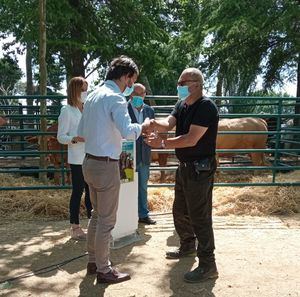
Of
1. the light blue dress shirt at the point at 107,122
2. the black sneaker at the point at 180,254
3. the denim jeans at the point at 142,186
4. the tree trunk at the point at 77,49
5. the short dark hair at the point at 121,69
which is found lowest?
the black sneaker at the point at 180,254

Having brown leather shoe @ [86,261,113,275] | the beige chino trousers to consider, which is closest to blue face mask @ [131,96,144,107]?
the beige chino trousers

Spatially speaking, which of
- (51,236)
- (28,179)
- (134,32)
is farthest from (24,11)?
(51,236)

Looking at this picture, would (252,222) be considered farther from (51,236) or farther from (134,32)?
(134,32)

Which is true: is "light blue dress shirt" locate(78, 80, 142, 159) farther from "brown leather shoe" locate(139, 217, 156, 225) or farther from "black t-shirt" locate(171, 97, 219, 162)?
"brown leather shoe" locate(139, 217, 156, 225)

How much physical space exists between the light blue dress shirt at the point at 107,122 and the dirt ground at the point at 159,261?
1141mm

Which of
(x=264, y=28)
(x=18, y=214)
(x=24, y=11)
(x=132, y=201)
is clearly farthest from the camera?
(x=264, y=28)

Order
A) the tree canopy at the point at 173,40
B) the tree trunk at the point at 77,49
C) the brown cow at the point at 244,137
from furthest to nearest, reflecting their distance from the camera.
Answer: the tree trunk at the point at 77,49
the tree canopy at the point at 173,40
the brown cow at the point at 244,137

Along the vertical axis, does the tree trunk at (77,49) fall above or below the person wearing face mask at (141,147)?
above

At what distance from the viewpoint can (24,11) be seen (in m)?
12.3

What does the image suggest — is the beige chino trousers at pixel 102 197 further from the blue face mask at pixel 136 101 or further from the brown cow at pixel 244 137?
the brown cow at pixel 244 137

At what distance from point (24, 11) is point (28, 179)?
20.2 ft

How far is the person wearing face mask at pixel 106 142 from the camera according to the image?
3.39 m

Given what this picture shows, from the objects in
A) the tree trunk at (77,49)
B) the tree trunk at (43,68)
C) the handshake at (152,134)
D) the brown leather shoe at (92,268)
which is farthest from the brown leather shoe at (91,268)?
the tree trunk at (77,49)

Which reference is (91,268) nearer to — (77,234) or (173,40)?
(77,234)
